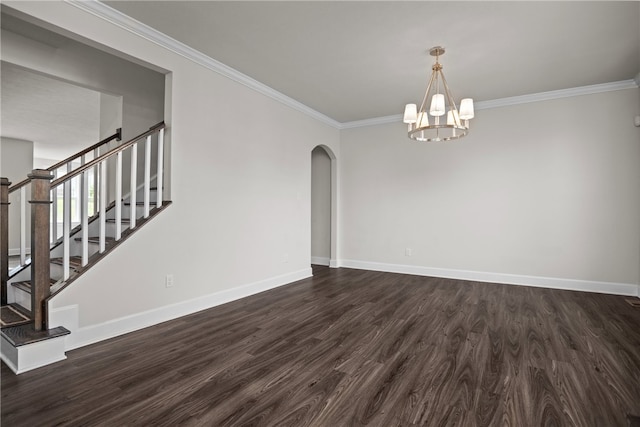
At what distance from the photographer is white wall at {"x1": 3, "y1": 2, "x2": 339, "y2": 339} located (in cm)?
266

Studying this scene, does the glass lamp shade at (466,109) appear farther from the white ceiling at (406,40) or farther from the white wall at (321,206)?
the white wall at (321,206)

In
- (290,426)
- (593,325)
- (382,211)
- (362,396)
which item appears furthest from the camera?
(382,211)

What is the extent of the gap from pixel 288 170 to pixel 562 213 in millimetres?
3960

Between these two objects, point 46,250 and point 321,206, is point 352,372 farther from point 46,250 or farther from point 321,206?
point 321,206

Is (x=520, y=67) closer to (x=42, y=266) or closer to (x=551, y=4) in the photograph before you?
(x=551, y=4)

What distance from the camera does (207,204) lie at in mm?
3523

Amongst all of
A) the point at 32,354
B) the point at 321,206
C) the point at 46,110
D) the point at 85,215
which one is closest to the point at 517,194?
the point at 321,206

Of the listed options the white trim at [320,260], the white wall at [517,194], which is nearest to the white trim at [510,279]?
the white wall at [517,194]

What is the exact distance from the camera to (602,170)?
4.26m

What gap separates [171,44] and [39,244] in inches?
84.1

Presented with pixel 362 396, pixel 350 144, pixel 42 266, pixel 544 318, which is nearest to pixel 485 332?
pixel 544 318

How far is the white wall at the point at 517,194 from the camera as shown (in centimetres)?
420

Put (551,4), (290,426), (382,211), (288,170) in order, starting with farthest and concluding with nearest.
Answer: (382,211), (288,170), (551,4), (290,426)

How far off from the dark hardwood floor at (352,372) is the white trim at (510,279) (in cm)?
75
